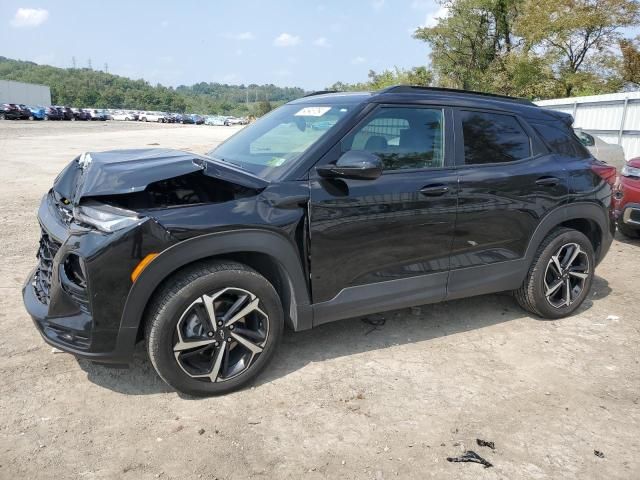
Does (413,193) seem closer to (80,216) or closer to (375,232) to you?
(375,232)

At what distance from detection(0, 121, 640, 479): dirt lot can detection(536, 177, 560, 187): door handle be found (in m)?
1.20

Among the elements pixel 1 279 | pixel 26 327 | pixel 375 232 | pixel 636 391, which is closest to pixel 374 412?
pixel 375 232

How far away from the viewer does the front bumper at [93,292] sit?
8.46 ft

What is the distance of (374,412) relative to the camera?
2904 millimetres

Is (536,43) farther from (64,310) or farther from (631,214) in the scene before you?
(64,310)

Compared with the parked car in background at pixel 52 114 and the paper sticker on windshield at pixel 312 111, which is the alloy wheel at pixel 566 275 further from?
the parked car in background at pixel 52 114

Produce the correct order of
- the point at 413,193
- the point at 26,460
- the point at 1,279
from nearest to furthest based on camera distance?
1. the point at 26,460
2. the point at 413,193
3. the point at 1,279

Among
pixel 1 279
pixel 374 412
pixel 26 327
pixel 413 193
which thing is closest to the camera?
pixel 374 412

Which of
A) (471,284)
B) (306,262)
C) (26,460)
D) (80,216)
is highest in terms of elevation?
(80,216)

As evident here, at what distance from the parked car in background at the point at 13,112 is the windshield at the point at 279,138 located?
5134cm

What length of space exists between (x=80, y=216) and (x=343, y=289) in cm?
164

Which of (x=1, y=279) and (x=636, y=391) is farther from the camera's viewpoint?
(x=1, y=279)

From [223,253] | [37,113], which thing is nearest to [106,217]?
[223,253]

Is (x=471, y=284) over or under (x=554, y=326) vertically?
over
